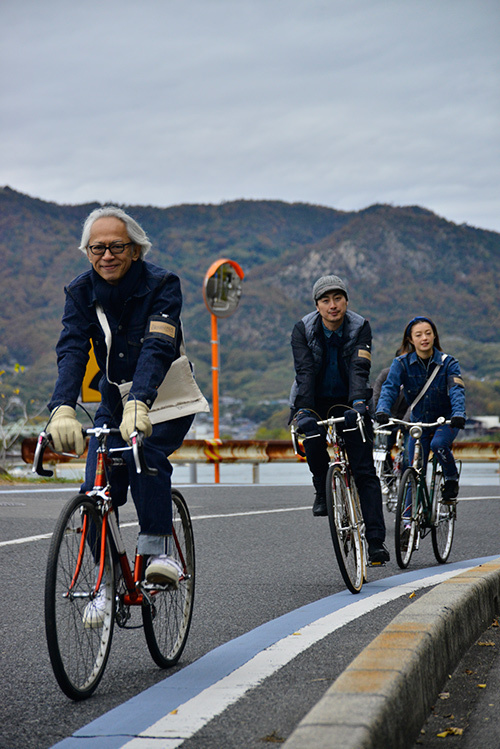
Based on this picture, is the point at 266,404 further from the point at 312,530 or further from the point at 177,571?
the point at 177,571

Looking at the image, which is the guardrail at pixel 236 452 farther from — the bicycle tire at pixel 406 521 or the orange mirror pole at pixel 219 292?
the bicycle tire at pixel 406 521

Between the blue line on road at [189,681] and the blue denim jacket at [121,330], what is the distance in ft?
3.65

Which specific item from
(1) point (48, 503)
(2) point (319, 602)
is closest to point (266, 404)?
(1) point (48, 503)

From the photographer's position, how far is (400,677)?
3.07 meters

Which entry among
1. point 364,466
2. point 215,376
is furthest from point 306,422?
point 215,376

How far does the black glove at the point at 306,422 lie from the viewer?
6273 mm

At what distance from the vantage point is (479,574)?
5.20 meters

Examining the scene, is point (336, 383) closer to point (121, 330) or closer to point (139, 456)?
point (121, 330)

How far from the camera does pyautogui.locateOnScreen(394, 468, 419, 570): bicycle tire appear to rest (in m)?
7.05

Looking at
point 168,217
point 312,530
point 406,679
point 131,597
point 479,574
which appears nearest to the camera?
point 406,679

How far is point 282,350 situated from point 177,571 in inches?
3960

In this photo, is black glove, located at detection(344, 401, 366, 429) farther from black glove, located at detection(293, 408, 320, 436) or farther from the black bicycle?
the black bicycle

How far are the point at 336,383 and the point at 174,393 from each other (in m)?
2.57

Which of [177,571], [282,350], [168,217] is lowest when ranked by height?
[177,571]
